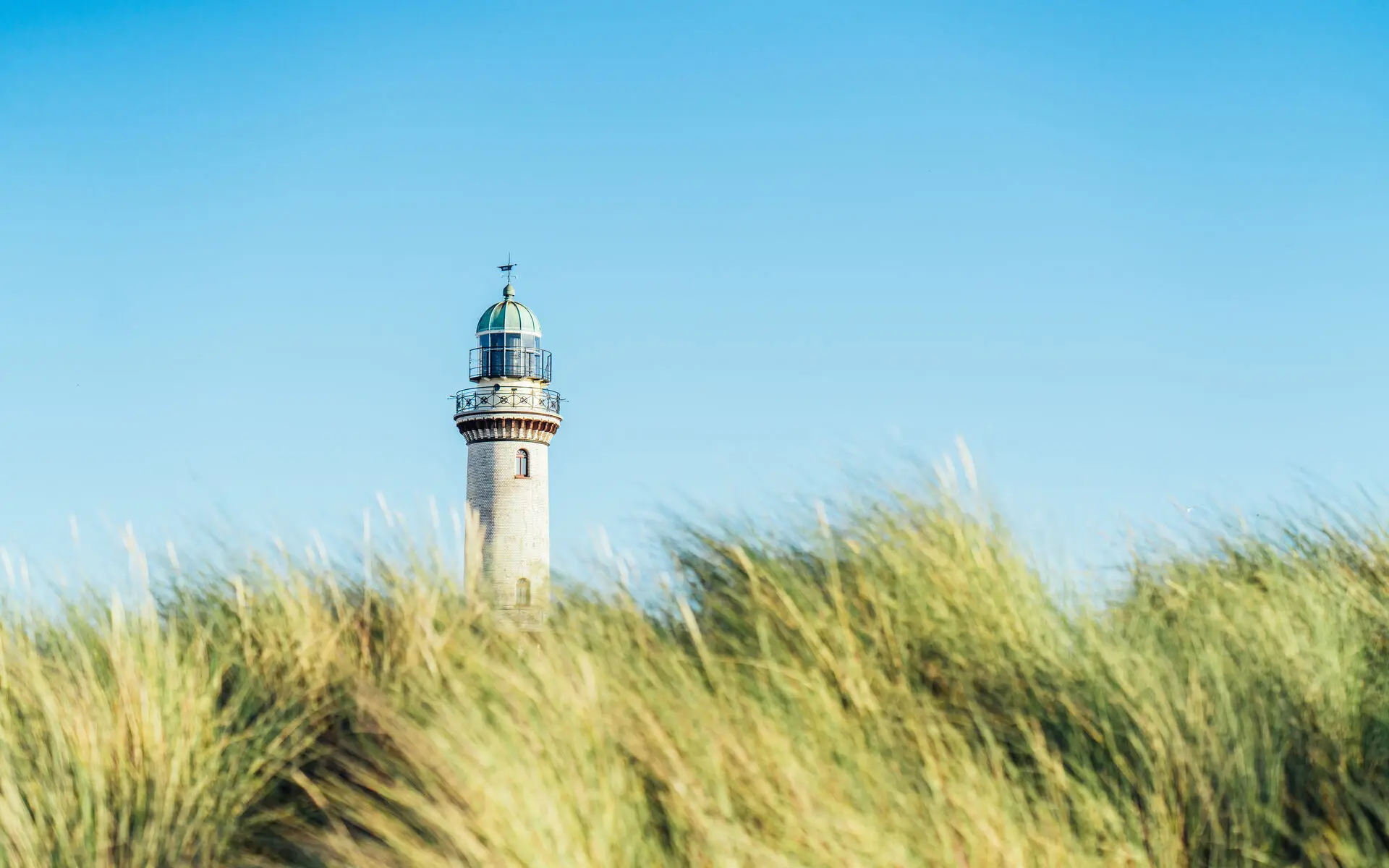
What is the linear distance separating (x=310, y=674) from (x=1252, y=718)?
2.48 metres

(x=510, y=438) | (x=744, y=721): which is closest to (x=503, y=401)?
(x=510, y=438)

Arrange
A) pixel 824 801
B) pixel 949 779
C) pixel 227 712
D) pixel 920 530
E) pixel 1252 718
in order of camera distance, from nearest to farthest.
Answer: pixel 824 801 < pixel 949 779 < pixel 1252 718 < pixel 227 712 < pixel 920 530

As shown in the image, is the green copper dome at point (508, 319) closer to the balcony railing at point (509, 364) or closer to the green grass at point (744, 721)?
the balcony railing at point (509, 364)

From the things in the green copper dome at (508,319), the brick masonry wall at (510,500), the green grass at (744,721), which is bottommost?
the green grass at (744,721)

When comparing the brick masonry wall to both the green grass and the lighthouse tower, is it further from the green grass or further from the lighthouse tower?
the green grass

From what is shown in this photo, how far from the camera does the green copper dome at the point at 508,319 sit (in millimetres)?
30750

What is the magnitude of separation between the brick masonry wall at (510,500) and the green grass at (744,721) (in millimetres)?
24987

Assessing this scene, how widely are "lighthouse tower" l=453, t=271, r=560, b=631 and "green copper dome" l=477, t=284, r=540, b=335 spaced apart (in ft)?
0.15

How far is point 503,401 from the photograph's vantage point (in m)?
29.5

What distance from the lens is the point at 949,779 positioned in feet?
8.08

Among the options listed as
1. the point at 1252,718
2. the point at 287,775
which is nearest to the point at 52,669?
the point at 287,775

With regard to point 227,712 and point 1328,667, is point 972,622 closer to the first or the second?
point 1328,667

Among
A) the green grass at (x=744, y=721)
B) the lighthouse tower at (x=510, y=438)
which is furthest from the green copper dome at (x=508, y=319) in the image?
the green grass at (x=744, y=721)

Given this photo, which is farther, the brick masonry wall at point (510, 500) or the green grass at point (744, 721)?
the brick masonry wall at point (510, 500)
